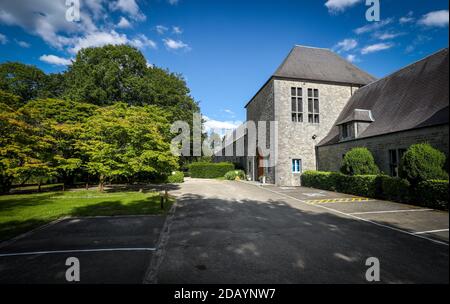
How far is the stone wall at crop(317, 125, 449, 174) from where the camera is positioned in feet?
36.5

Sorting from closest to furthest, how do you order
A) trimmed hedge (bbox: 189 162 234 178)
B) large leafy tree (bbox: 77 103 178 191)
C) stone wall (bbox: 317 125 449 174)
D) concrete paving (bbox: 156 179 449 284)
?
concrete paving (bbox: 156 179 449 284)
stone wall (bbox: 317 125 449 174)
large leafy tree (bbox: 77 103 178 191)
trimmed hedge (bbox: 189 162 234 178)

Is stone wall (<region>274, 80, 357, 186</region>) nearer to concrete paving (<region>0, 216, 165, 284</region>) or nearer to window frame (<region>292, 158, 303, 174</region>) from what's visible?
window frame (<region>292, 158, 303, 174</region>)

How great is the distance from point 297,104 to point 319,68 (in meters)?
5.33

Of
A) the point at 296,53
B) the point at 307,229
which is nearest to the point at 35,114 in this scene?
the point at 307,229

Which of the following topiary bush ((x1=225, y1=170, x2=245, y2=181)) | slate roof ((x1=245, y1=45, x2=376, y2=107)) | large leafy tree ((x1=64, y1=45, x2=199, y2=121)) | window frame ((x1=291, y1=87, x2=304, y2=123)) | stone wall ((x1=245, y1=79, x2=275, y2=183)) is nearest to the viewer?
window frame ((x1=291, y1=87, x2=304, y2=123))

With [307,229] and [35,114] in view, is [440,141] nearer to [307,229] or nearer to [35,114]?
[307,229]

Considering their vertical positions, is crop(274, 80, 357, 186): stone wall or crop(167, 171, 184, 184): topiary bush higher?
crop(274, 80, 357, 186): stone wall

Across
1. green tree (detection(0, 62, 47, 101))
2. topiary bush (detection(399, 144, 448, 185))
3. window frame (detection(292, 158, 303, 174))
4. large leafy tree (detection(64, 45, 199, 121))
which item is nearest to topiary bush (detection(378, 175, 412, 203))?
topiary bush (detection(399, 144, 448, 185))

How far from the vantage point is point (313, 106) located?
23.1m

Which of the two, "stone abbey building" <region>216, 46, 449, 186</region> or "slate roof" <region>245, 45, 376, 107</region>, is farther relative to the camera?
"slate roof" <region>245, 45, 376, 107</region>

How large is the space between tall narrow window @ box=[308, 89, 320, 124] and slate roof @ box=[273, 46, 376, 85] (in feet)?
4.67

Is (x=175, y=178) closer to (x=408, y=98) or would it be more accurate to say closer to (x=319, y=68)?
(x=319, y=68)

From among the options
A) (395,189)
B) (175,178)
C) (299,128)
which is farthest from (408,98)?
(175,178)
